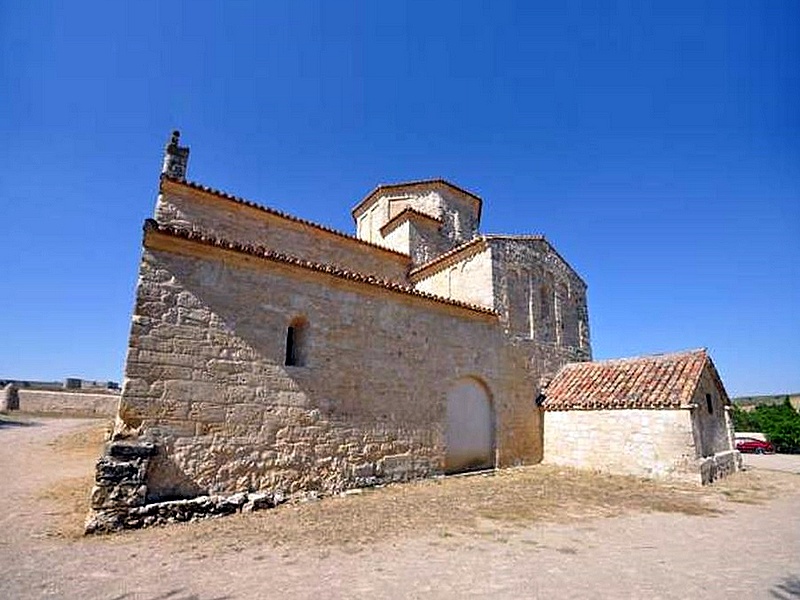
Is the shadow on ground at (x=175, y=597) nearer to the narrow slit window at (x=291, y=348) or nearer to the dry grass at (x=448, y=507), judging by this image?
the dry grass at (x=448, y=507)

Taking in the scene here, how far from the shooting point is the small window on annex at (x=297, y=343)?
7784 millimetres

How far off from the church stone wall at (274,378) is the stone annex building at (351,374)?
26mm

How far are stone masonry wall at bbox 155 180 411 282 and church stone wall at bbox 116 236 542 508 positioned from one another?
3.73 meters

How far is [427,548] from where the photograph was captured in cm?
498

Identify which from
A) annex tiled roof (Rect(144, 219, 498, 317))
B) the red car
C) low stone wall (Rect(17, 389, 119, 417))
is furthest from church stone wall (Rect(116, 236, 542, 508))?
low stone wall (Rect(17, 389, 119, 417))

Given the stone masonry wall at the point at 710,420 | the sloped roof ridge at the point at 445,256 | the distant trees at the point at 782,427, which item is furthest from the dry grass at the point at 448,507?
the distant trees at the point at 782,427

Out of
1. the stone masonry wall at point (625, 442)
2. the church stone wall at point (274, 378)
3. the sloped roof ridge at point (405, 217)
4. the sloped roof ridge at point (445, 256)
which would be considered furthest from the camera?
the sloped roof ridge at point (405, 217)

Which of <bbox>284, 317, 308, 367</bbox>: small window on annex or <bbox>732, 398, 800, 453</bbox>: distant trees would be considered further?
<bbox>732, 398, 800, 453</bbox>: distant trees

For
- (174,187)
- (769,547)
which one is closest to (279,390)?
(174,187)

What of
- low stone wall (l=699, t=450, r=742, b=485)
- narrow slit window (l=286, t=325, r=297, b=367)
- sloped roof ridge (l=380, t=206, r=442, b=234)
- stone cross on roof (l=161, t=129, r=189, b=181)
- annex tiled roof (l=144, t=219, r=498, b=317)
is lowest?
low stone wall (l=699, t=450, r=742, b=485)

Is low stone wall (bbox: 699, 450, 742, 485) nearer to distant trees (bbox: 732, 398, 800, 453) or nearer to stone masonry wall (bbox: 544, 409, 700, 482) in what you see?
stone masonry wall (bbox: 544, 409, 700, 482)

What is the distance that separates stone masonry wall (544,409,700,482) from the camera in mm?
9273

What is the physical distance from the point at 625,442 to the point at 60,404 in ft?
111

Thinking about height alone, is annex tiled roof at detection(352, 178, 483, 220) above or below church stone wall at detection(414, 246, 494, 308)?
above
